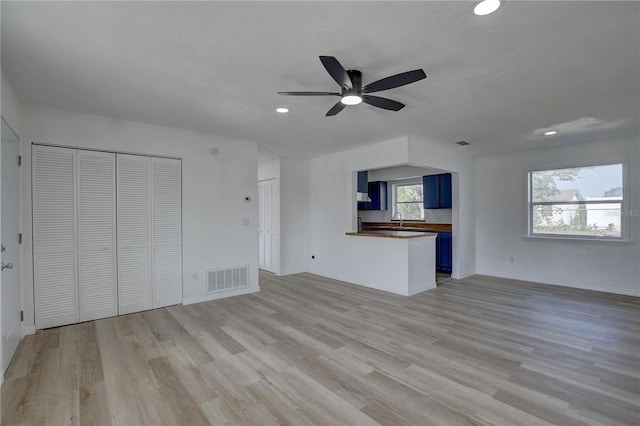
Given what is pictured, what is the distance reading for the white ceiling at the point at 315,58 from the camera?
1.90 metres

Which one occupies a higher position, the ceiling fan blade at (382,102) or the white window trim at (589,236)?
the ceiling fan blade at (382,102)

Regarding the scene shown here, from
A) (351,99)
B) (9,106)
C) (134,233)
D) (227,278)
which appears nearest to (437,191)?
(351,99)

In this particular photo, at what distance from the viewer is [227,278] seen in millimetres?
4832

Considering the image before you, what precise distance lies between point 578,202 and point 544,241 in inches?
34.5

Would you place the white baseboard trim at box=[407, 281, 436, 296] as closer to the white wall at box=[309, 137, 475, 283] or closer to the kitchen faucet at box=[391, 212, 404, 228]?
the white wall at box=[309, 137, 475, 283]

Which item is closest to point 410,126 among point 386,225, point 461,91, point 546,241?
point 461,91

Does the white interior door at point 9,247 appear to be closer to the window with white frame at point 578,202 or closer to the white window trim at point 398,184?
the white window trim at point 398,184

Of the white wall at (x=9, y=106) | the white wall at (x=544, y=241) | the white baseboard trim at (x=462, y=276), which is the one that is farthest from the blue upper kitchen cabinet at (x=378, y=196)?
Result: the white wall at (x=9, y=106)

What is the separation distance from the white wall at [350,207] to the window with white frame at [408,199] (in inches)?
55.6

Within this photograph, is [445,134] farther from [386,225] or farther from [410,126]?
[386,225]

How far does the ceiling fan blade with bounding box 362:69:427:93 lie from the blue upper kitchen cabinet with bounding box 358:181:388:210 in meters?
5.73

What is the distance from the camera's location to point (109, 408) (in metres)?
2.05

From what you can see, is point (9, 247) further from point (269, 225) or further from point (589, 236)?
point (589, 236)

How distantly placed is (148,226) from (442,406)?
3.99 metres
